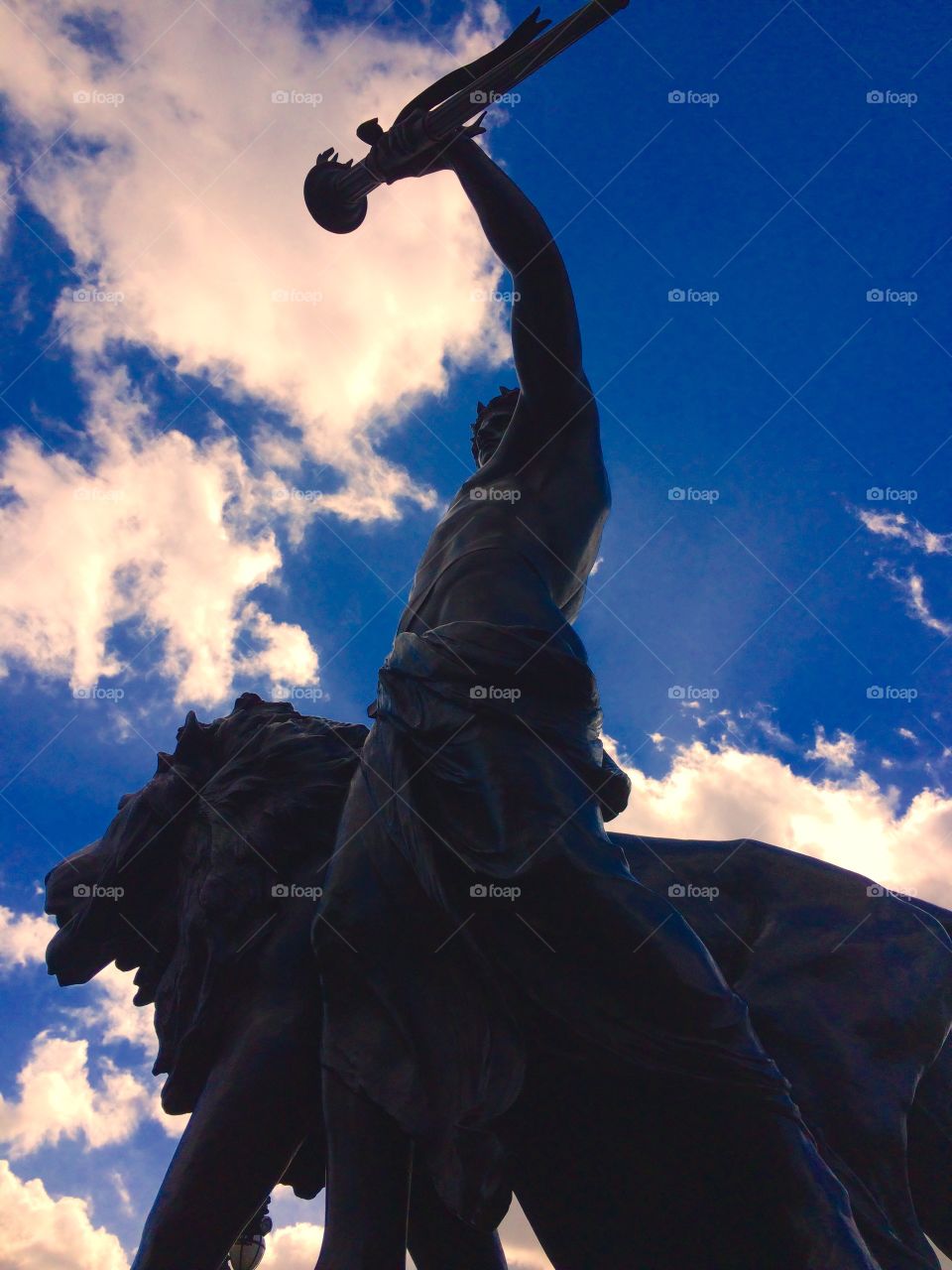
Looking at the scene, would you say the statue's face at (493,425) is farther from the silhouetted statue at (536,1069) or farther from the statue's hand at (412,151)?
the silhouetted statue at (536,1069)

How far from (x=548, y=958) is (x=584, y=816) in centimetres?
50

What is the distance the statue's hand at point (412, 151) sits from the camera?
16.5 feet

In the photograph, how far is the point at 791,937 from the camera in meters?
4.59

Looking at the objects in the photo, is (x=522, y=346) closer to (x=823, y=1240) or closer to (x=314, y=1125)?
(x=314, y=1125)

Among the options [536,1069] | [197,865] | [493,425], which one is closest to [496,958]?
[536,1069]

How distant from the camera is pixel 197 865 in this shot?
478cm

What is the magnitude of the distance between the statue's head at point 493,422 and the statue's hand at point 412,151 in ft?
3.65

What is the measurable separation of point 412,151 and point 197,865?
309cm

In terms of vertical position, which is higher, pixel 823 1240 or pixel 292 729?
pixel 292 729

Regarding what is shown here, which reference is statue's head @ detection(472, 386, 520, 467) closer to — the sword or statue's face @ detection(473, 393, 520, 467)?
statue's face @ detection(473, 393, 520, 467)

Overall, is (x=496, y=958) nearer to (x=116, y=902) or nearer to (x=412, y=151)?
(x=116, y=902)

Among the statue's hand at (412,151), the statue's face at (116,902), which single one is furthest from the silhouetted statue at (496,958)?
the statue's hand at (412,151)

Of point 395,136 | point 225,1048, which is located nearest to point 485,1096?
point 225,1048

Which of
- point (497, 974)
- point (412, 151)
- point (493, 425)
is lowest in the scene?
point (497, 974)
